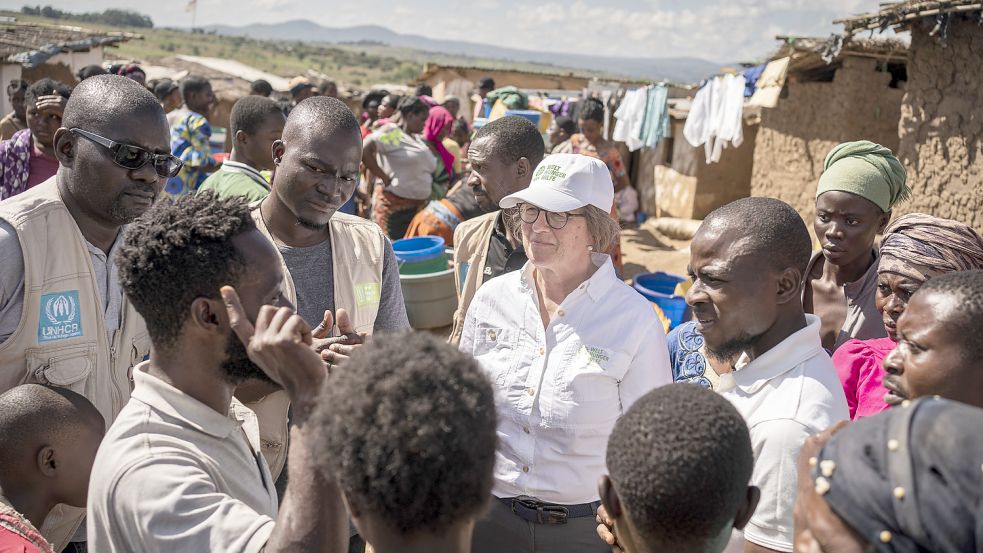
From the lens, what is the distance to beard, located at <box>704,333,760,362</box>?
2.21 metres

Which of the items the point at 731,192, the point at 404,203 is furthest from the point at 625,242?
the point at 404,203

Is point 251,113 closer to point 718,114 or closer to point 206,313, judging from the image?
point 206,313

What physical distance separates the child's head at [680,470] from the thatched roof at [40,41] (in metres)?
14.1

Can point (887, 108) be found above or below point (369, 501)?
above

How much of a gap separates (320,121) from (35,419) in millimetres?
1539

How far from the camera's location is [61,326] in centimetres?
240

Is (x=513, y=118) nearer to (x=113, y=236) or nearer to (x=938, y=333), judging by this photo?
(x=113, y=236)

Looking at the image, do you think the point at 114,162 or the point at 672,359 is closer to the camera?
the point at 114,162

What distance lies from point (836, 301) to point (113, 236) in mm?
3129

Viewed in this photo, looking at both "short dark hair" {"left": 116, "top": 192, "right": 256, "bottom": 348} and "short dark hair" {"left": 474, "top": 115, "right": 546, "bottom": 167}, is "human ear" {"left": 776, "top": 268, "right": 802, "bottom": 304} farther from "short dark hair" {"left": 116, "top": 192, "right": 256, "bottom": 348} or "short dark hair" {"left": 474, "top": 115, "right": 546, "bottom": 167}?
"short dark hair" {"left": 474, "top": 115, "right": 546, "bottom": 167}

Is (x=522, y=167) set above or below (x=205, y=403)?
above

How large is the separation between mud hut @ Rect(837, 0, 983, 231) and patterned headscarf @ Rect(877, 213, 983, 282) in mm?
4895

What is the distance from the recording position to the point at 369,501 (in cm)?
132

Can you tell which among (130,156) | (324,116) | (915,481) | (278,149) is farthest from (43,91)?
(915,481)
